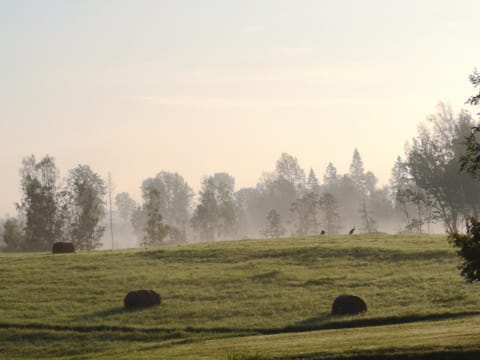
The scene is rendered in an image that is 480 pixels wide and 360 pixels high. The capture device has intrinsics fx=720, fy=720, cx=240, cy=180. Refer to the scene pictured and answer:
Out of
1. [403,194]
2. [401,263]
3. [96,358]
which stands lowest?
[96,358]

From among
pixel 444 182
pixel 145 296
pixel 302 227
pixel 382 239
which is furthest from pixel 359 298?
pixel 302 227

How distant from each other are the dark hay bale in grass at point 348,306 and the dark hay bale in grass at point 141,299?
11.6 metres

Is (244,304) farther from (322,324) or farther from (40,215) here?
(40,215)

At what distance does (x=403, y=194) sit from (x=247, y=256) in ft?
201

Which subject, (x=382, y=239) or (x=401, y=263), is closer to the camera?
(x=401, y=263)

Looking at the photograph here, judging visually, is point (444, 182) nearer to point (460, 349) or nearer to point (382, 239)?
point (382, 239)

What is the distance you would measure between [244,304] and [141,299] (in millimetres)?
6559

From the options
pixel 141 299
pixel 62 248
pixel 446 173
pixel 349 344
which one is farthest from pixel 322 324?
pixel 446 173

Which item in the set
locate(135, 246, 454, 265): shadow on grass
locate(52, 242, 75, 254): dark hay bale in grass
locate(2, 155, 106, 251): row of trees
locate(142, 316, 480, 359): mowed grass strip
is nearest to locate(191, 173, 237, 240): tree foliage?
locate(2, 155, 106, 251): row of trees

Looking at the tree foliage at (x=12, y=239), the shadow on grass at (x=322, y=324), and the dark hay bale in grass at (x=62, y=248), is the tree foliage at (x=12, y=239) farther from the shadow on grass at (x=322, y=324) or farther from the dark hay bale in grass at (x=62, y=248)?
the shadow on grass at (x=322, y=324)

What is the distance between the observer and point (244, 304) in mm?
45125

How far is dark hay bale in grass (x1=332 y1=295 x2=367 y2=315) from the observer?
41.4 m

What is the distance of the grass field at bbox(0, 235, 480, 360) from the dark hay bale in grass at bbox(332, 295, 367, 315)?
0.75m

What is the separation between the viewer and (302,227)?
6801 inches
